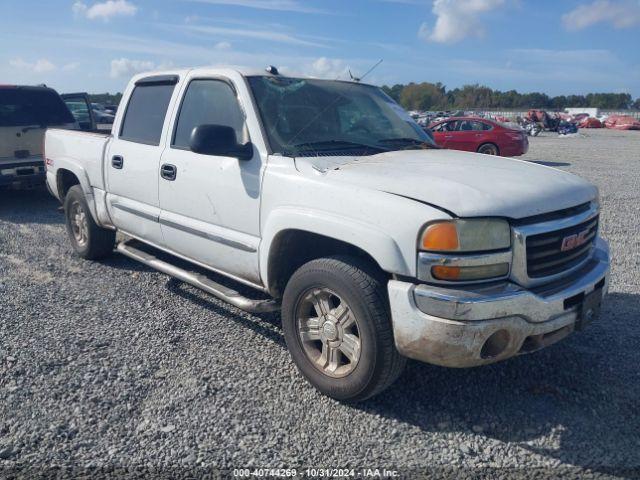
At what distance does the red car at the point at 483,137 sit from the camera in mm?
17672

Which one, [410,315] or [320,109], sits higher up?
[320,109]

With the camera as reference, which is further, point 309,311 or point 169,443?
point 309,311

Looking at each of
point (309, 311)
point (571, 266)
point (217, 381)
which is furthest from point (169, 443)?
point (571, 266)

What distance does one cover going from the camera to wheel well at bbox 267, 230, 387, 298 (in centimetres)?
357

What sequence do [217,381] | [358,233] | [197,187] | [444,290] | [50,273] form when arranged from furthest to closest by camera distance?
[50,273] < [197,187] < [217,381] < [358,233] < [444,290]

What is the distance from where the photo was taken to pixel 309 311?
3.56 meters

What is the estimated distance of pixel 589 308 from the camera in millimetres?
3320

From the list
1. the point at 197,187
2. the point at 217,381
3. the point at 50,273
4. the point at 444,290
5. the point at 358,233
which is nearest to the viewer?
the point at 444,290

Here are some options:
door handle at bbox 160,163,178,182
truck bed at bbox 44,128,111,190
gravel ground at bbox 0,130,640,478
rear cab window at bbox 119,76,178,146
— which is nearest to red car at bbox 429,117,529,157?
truck bed at bbox 44,128,111,190

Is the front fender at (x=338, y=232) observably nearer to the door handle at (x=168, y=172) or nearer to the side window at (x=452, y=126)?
the door handle at (x=168, y=172)

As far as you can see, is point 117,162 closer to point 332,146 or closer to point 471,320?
point 332,146

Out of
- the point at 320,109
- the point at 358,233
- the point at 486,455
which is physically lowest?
the point at 486,455

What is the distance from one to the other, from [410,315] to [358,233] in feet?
1.66

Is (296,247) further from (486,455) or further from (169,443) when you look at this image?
(486,455)
